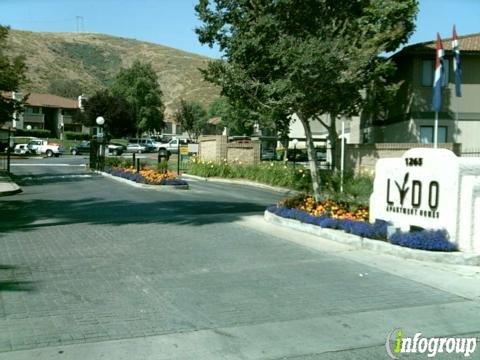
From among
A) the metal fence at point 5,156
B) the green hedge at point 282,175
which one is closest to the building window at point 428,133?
the green hedge at point 282,175

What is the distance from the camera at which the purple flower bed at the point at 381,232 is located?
9266mm

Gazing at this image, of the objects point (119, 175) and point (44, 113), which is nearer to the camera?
point (119, 175)

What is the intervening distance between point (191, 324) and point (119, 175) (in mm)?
20733

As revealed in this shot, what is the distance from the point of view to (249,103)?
48.1 ft

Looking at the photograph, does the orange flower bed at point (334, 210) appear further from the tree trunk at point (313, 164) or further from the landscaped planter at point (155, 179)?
the landscaped planter at point (155, 179)

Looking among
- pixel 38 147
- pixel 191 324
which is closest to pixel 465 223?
pixel 191 324

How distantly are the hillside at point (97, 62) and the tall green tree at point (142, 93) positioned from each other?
1362 inches

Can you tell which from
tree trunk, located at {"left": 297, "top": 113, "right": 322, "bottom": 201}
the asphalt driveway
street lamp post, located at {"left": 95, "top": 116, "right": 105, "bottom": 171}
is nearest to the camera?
the asphalt driveway

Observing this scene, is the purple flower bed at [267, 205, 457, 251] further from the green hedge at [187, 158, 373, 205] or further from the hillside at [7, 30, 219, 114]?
the hillside at [7, 30, 219, 114]

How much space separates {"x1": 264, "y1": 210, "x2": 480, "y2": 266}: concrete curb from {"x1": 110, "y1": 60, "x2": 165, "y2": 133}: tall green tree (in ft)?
238

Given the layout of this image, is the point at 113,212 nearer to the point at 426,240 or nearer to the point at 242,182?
the point at 426,240

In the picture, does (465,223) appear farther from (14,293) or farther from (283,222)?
(14,293)

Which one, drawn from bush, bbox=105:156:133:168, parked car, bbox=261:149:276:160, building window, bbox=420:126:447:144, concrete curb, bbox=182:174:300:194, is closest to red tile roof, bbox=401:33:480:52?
building window, bbox=420:126:447:144

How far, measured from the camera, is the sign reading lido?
921 centimetres
